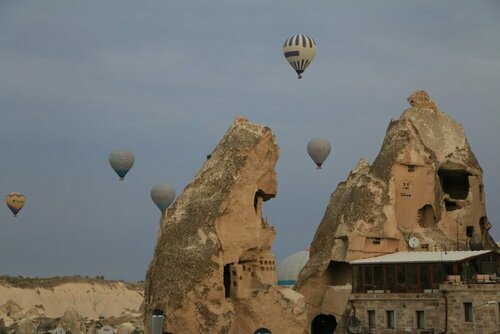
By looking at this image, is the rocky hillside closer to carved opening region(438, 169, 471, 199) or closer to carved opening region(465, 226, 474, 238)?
carved opening region(438, 169, 471, 199)

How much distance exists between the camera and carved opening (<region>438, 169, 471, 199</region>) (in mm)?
70375

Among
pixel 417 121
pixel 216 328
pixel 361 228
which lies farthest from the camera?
pixel 417 121

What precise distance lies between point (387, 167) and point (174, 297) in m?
19.8

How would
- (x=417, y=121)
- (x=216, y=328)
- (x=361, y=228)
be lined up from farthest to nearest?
(x=417, y=121)
(x=361, y=228)
(x=216, y=328)

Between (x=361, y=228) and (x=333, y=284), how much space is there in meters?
4.00

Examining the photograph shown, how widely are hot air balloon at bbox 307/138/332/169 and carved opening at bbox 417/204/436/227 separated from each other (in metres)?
8.06

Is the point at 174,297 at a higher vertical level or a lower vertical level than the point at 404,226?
lower

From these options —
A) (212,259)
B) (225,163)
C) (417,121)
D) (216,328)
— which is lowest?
(216,328)

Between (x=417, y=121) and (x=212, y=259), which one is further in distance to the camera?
(x=417, y=121)

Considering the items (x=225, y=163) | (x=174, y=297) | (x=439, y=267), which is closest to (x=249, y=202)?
(x=225, y=163)

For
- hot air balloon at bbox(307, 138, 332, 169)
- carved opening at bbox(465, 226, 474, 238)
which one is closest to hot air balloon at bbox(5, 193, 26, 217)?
hot air balloon at bbox(307, 138, 332, 169)

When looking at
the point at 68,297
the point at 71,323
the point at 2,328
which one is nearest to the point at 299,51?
the point at 71,323

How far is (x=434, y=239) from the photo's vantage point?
6356 centimetres

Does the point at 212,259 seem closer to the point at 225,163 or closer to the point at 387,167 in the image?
the point at 225,163
